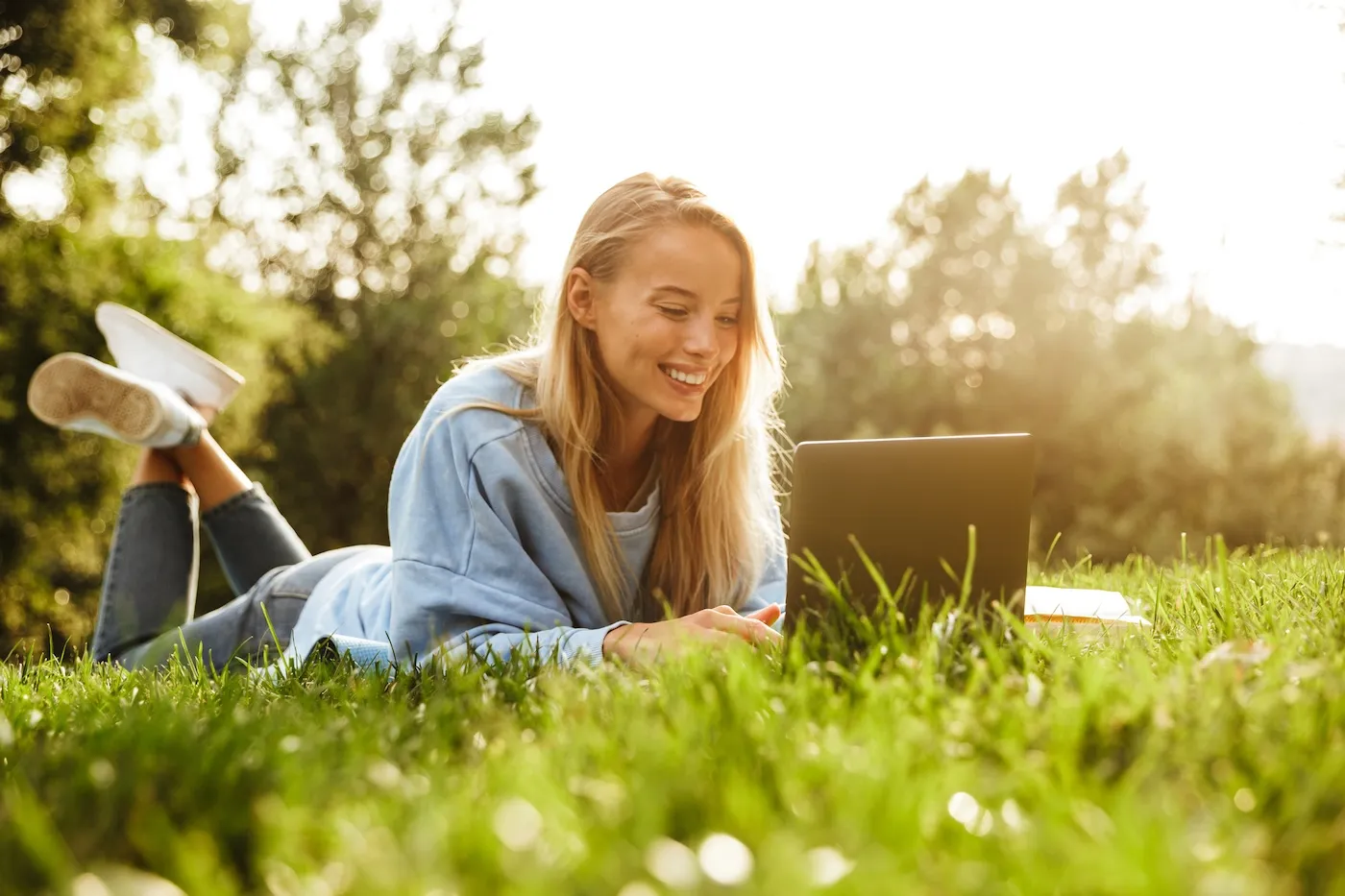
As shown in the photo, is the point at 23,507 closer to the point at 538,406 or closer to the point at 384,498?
the point at 384,498

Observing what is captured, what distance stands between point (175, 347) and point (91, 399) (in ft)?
2.06

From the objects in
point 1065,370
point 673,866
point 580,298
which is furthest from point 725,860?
point 1065,370

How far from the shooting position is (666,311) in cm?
321

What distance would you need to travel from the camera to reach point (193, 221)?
21938mm

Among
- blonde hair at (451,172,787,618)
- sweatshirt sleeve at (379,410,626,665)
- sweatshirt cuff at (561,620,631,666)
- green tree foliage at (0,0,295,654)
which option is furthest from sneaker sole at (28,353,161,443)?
green tree foliage at (0,0,295,654)

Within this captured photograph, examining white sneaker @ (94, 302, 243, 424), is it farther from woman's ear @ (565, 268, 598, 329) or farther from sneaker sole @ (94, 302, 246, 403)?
woman's ear @ (565, 268, 598, 329)

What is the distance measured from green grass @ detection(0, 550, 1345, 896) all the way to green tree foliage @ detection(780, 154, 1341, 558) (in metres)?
17.4

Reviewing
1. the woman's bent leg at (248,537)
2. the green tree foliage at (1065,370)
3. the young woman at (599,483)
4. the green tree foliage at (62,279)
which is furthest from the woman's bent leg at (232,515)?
the green tree foliage at (1065,370)

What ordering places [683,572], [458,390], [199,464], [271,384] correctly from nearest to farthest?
1. [458,390]
2. [683,572]
3. [199,464]
4. [271,384]

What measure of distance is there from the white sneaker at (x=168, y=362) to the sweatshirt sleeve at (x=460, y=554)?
2.27 m

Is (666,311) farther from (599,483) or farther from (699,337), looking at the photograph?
(599,483)

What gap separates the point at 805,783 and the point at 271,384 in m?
20.3

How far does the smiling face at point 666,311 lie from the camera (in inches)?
126

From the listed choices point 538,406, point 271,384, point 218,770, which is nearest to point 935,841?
point 218,770
